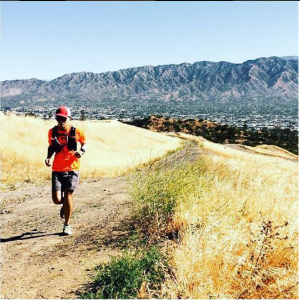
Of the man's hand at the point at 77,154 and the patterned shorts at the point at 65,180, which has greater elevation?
the man's hand at the point at 77,154

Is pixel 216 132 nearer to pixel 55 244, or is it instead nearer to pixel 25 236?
pixel 25 236

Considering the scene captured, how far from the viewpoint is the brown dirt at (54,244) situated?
4453mm

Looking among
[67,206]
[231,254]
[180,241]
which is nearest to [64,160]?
[67,206]

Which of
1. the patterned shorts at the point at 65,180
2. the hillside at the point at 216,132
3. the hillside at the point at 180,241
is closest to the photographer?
the hillside at the point at 180,241

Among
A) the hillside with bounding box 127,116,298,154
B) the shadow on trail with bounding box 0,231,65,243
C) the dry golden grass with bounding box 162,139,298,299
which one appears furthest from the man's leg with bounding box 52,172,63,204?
the hillside with bounding box 127,116,298,154

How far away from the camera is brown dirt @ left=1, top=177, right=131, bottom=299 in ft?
14.6

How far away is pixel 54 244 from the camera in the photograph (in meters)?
5.89

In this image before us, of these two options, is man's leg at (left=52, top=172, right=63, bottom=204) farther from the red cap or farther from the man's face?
the red cap

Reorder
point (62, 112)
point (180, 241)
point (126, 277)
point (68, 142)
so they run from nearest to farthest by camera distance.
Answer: point (126, 277), point (180, 241), point (62, 112), point (68, 142)

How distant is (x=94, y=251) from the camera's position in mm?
5301

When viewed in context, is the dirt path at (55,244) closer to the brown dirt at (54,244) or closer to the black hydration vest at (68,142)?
the brown dirt at (54,244)

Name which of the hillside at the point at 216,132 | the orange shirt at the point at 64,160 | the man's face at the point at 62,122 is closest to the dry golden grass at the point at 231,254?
the orange shirt at the point at 64,160

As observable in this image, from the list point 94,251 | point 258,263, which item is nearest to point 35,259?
point 94,251

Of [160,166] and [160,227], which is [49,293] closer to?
[160,227]
